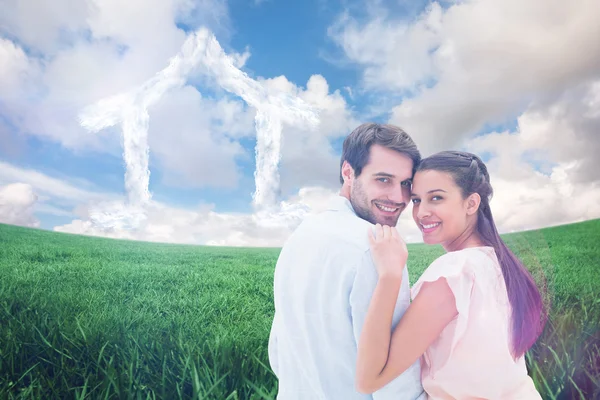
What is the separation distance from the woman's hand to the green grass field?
147 cm

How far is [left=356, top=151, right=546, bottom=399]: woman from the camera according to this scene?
5.44 feet

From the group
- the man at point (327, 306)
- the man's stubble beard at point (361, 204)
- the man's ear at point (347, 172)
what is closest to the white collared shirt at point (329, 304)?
the man at point (327, 306)

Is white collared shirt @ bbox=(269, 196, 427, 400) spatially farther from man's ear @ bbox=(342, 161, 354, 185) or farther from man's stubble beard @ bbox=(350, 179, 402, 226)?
man's ear @ bbox=(342, 161, 354, 185)

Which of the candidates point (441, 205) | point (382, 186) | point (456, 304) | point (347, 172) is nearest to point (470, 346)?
point (456, 304)

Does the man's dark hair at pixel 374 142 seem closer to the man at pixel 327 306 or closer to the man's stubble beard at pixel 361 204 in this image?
the man's stubble beard at pixel 361 204

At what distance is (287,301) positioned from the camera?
6.30 feet

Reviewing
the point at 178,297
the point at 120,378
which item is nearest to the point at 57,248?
the point at 178,297

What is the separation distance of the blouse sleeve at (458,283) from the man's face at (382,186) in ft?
1.50

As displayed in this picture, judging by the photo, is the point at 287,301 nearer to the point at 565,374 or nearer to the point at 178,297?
the point at 565,374

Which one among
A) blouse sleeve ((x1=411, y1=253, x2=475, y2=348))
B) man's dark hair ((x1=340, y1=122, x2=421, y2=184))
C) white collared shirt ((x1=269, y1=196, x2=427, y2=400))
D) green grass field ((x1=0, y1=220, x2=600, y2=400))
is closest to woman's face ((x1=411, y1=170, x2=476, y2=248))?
man's dark hair ((x1=340, y1=122, x2=421, y2=184))

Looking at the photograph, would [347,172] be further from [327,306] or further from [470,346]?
[470,346]

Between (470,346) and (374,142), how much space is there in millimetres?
1058

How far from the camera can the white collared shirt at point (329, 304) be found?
1.68m

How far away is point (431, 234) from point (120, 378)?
89.5 inches
